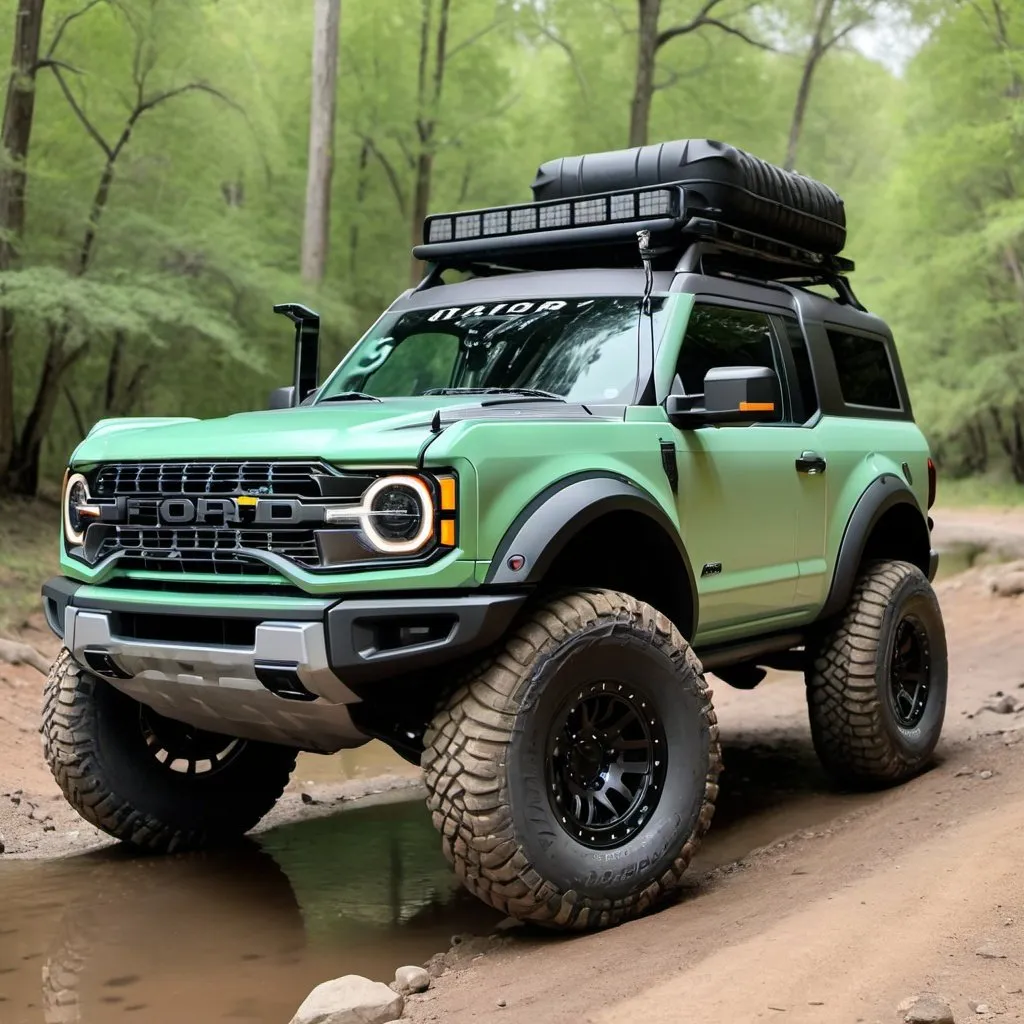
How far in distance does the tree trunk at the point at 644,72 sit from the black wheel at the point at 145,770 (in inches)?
602

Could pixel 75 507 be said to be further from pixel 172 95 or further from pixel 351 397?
pixel 172 95

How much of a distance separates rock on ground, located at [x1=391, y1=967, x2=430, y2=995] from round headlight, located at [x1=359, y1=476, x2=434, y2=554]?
1.29 m

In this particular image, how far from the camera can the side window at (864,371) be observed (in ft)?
21.7

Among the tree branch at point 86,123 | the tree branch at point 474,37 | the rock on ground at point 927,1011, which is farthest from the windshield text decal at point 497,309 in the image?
the tree branch at point 474,37

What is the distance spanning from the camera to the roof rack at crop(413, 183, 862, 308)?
18.1ft

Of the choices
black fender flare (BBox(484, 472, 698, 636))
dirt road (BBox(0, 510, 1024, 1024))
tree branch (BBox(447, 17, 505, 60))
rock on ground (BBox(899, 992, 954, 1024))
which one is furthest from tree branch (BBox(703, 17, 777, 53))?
rock on ground (BBox(899, 992, 954, 1024))

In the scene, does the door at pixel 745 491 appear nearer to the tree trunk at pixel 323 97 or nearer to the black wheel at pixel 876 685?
the black wheel at pixel 876 685

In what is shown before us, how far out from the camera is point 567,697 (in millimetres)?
4285

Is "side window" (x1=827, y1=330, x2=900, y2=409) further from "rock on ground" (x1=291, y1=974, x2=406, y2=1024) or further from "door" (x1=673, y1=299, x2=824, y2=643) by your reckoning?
"rock on ground" (x1=291, y1=974, x2=406, y2=1024)

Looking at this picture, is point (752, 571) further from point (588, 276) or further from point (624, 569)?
point (588, 276)

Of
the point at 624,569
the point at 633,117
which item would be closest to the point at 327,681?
the point at 624,569

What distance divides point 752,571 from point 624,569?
27.0 inches

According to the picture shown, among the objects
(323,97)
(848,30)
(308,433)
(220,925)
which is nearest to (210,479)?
(308,433)

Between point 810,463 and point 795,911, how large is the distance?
7.76 ft
